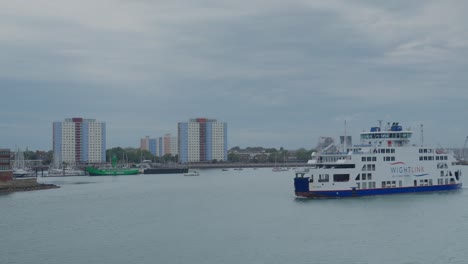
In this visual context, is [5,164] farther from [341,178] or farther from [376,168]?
[376,168]

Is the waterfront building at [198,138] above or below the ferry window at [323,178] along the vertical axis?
above

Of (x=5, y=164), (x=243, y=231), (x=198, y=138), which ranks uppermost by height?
(x=198, y=138)

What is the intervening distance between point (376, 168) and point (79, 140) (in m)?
130

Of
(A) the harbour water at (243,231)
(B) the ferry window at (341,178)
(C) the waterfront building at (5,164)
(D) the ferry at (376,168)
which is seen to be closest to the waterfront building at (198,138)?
(C) the waterfront building at (5,164)

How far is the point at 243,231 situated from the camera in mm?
32750

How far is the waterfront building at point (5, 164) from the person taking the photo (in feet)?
214

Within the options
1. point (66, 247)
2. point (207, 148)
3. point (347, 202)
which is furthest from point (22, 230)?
point (207, 148)

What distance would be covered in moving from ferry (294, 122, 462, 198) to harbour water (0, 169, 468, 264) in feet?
3.37

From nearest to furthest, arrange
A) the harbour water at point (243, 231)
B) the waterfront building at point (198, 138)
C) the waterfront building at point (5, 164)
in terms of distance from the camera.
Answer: the harbour water at point (243, 231) → the waterfront building at point (5, 164) → the waterfront building at point (198, 138)

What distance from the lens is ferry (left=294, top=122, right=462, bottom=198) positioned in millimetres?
45531

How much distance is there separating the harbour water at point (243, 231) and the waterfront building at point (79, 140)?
117 meters

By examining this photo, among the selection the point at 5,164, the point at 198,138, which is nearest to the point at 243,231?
the point at 5,164

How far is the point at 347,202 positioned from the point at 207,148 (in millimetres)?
142550

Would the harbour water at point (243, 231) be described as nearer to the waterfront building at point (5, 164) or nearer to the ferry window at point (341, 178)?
the ferry window at point (341, 178)
